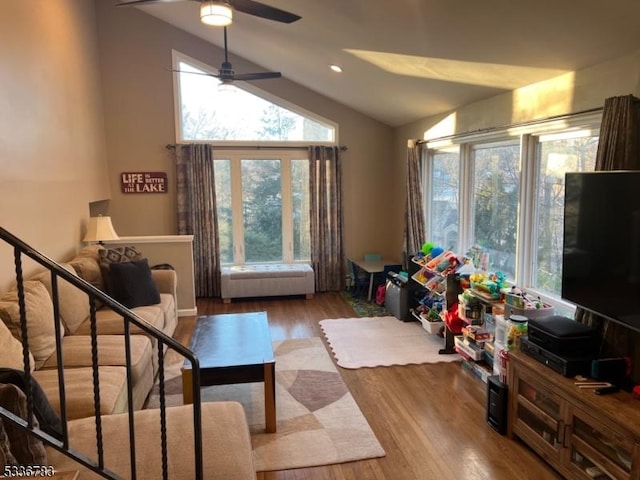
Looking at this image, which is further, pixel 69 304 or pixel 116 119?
pixel 116 119

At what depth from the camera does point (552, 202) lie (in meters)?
3.67

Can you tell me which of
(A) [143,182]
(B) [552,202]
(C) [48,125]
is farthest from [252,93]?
(B) [552,202]

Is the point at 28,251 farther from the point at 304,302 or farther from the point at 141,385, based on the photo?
the point at 304,302

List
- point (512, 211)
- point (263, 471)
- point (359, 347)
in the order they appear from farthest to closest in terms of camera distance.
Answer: point (359, 347)
point (512, 211)
point (263, 471)

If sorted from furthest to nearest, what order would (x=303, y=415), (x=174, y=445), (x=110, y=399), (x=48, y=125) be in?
1. (x=48, y=125)
2. (x=303, y=415)
3. (x=110, y=399)
4. (x=174, y=445)

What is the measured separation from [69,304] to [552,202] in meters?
3.80

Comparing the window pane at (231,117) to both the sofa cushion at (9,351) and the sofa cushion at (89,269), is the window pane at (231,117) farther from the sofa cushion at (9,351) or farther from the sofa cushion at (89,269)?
the sofa cushion at (9,351)

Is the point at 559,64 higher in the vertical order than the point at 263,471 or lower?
higher

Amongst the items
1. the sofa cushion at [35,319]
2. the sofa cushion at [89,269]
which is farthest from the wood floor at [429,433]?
the sofa cushion at [89,269]

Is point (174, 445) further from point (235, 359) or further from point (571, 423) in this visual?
point (571, 423)

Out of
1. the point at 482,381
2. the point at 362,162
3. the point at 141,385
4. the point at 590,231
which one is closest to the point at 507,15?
the point at 590,231

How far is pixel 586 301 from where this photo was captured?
270 cm

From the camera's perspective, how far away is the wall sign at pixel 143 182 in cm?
612

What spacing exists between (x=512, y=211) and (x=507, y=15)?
6.22 feet
